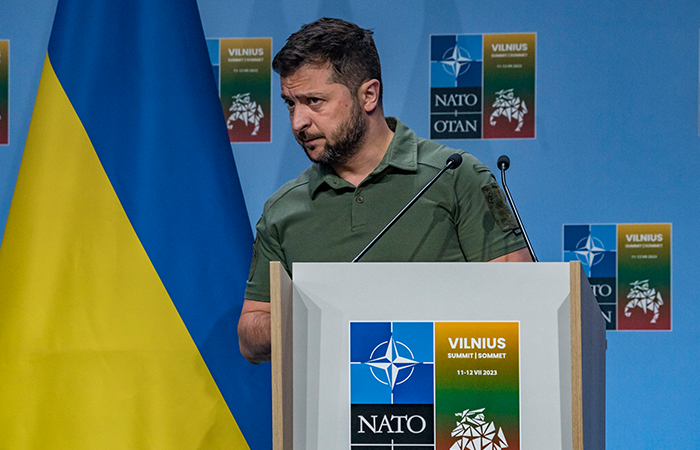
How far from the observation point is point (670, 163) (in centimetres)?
218

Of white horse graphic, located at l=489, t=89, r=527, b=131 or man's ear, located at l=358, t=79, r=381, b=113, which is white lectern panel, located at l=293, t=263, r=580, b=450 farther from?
white horse graphic, located at l=489, t=89, r=527, b=131

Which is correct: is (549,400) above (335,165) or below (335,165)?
below

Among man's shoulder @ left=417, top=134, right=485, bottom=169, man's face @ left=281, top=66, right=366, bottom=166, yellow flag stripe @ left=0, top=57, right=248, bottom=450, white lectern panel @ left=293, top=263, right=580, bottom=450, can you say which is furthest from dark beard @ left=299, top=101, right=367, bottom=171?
white lectern panel @ left=293, top=263, right=580, bottom=450

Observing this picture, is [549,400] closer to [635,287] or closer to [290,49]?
[290,49]

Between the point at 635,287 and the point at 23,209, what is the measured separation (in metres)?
1.75

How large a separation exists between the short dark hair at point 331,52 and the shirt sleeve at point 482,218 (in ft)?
1.01

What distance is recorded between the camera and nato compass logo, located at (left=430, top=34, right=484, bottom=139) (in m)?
2.24

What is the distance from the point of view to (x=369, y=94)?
152 cm

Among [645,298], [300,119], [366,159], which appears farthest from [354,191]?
[645,298]

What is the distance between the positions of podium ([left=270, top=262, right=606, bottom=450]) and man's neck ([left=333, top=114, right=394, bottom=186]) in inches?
28.3

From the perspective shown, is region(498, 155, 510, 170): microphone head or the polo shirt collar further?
the polo shirt collar

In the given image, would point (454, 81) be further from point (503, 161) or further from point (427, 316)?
point (427, 316)

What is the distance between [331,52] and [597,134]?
3.63 ft

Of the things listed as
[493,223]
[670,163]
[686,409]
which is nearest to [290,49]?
[493,223]
